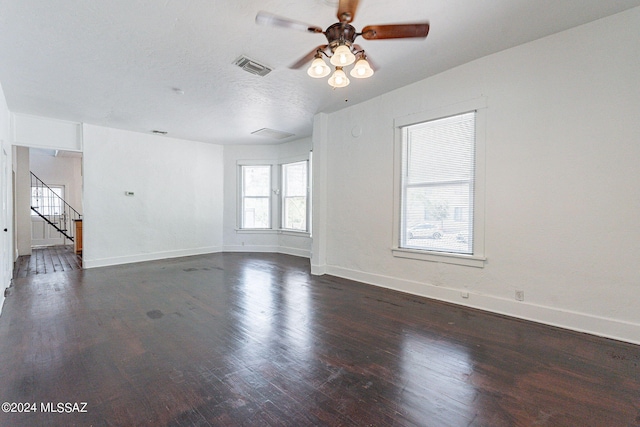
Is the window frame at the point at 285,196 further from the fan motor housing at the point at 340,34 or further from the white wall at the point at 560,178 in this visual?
the fan motor housing at the point at 340,34

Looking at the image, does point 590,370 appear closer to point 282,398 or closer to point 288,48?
point 282,398

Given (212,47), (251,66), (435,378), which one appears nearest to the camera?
(435,378)

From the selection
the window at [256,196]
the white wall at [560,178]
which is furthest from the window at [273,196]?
the white wall at [560,178]

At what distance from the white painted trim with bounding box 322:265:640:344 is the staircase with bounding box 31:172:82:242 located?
396 inches

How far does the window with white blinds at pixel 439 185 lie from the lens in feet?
11.6

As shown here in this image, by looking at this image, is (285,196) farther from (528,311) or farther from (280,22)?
(528,311)

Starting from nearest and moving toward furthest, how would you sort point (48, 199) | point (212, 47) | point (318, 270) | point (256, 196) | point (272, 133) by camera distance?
1. point (212, 47)
2. point (318, 270)
3. point (272, 133)
4. point (256, 196)
5. point (48, 199)

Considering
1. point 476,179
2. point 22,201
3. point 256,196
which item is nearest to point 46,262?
point 22,201

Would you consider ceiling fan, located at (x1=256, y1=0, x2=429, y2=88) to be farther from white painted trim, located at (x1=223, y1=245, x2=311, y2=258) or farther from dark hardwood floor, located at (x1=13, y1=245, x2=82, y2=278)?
dark hardwood floor, located at (x1=13, y1=245, x2=82, y2=278)

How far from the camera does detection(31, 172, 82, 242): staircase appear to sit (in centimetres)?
908

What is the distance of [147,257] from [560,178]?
290 inches

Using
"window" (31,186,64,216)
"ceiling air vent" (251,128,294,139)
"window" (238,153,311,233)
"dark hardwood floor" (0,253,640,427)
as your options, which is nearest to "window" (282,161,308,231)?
"window" (238,153,311,233)

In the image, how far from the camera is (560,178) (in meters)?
2.88

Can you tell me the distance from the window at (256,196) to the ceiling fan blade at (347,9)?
19.1 feet
